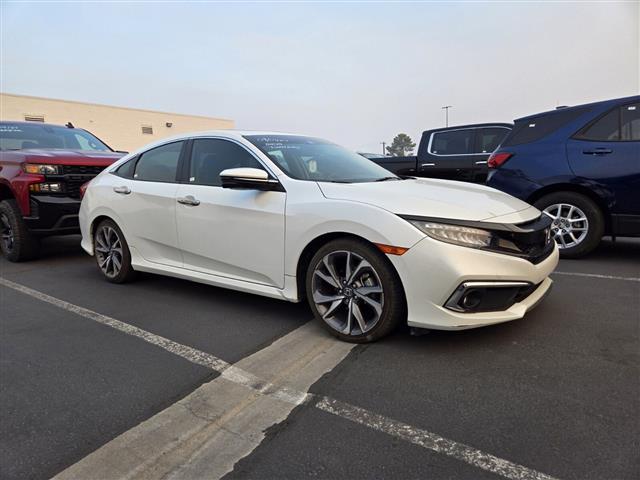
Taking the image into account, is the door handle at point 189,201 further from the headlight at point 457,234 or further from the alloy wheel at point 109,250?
the headlight at point 457,234

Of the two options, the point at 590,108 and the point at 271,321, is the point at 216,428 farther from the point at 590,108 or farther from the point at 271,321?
the point at 590,108

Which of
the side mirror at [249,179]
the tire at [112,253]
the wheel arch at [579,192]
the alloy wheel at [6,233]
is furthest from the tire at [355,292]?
the alloy wheel at [6,233]

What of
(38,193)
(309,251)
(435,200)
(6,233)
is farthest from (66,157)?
(435,200)

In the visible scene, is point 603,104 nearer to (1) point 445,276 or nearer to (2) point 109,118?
(1) point 445,276

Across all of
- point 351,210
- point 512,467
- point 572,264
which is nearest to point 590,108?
point 572,264

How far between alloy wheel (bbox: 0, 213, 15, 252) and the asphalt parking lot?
209 cm

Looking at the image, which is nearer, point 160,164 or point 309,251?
point 309,251

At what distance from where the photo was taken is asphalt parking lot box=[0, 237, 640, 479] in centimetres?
194

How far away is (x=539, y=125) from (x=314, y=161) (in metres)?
3.20

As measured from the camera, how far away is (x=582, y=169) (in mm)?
4996

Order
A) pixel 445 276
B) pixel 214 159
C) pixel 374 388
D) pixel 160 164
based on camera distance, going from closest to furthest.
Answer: pixel 374 388 → pixel 445 276 → pixel 214 159 → pixel 160 164

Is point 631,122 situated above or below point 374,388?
above

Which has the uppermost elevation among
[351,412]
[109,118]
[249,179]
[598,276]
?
[109,118]

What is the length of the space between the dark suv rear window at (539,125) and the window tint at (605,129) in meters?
0.21
